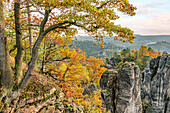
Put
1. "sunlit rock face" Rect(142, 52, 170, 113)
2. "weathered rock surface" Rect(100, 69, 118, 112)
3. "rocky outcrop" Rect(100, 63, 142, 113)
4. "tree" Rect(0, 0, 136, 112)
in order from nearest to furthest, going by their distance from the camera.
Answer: "tree" Rect(0, 0, 136, 112)
"rocky outcrop" Rect(100, 63, 142, 113)
"weathered rock surface" Rect(100, 69, 118, 112)
"sunlit rock face" Rect(142, 52, 170, 113)

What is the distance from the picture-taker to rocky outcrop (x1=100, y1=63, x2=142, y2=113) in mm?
12727

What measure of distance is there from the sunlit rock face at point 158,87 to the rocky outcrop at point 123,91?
13175 mm

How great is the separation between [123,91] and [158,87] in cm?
1670

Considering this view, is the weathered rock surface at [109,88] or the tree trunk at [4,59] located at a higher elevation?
the tree trunk at [4,59]

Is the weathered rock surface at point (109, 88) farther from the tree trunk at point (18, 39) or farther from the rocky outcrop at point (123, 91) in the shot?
the tree trunk at point (18, 39)

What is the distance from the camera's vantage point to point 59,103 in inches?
359

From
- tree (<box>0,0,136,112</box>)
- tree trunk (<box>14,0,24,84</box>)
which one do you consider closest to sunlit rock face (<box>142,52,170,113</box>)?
tree (<box>0,0,136,112</box>)

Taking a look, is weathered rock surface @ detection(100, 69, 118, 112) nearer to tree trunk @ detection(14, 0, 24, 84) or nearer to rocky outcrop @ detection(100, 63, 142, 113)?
rocky outcrop @ detection(100, 63, 142, 113)

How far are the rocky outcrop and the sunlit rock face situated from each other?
13.2m

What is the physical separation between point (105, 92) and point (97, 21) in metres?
11.0

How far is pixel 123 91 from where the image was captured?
13.0 metres

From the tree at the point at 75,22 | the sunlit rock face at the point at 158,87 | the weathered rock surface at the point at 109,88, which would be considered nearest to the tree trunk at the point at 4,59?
the tree at the point at 75,22

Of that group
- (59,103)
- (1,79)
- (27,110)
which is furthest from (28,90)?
(59,103)

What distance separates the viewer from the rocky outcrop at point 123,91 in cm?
1273
